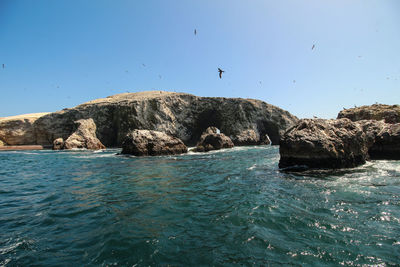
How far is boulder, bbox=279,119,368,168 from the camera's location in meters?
13.5

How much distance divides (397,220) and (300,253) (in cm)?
378

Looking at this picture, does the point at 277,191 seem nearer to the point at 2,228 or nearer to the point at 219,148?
the point at 2,228

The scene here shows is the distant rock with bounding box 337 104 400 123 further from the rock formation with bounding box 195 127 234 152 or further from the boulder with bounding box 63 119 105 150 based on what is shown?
the boulder with bounding box 63 119 105 150

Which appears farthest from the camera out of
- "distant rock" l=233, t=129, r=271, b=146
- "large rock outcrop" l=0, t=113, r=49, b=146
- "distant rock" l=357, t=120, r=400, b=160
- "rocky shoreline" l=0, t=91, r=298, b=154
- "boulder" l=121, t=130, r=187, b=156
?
"large rock outcrop" l=0, t=113, r=49, b=146

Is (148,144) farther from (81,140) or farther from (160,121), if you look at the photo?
(160,121)

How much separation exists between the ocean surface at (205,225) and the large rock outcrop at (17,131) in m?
63.8

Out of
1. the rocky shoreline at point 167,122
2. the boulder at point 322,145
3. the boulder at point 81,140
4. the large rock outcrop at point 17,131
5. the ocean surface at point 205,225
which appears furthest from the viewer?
the large rock outcrop at point 17,131

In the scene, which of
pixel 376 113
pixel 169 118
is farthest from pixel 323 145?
pixel 169 118

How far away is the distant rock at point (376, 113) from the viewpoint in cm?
3662

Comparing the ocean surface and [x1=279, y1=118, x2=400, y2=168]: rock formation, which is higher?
[x1=279, y1=118, x2=400, y2=168]: rock formation

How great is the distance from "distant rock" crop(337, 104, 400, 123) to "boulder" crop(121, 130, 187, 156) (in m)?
36.9

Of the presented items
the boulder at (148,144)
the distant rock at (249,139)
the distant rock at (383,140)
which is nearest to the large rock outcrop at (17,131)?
the boulder at (148,144)

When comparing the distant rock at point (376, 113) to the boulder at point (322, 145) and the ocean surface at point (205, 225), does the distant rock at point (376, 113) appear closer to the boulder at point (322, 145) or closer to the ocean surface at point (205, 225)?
the boulder at point (322, 145)

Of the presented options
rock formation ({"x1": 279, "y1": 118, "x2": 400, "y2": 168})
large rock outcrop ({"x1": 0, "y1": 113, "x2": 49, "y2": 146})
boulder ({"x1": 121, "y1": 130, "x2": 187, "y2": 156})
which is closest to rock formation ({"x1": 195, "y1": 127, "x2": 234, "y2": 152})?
boulder ({"x1": 121, "y1": 130, "x2": 187, "y2": 156})
